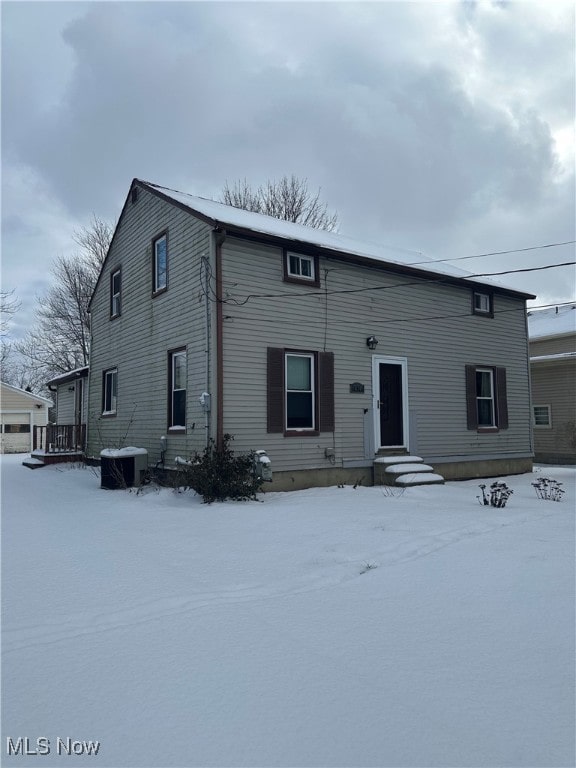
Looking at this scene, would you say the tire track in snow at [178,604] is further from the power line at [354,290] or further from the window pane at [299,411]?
the power line at [354,290]

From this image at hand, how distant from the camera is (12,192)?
1745 centimetres

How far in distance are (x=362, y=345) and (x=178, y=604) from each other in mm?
8338

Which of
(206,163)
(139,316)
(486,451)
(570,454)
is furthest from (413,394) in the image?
(206,163)

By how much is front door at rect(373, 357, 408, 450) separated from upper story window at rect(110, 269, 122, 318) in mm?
7386

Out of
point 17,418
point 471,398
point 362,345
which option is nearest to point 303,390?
point 362,345

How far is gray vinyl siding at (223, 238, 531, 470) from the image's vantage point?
9.91m

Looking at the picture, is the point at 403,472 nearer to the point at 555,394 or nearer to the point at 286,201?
the point at 555,394

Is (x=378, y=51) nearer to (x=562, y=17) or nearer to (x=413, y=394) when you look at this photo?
(x=562, y=17)

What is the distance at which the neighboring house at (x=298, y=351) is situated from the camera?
32.5 ft

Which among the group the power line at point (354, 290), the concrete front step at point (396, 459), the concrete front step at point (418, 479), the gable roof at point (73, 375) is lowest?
the concrete front step at point (418, 479)

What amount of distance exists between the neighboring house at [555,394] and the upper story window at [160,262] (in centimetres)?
1332

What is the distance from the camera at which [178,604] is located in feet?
13.2

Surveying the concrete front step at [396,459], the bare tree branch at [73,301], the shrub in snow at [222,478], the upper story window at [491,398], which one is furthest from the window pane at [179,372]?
the bare tree branch at [73,301]

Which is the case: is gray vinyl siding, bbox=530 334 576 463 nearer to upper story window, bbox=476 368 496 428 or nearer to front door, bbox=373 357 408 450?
upper story window, bbox=476 368 496 428
